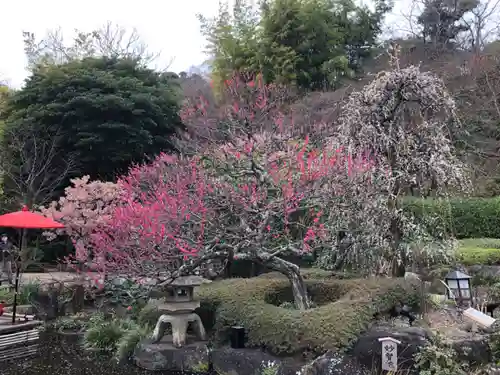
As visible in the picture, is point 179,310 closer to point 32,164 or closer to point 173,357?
point 173,357

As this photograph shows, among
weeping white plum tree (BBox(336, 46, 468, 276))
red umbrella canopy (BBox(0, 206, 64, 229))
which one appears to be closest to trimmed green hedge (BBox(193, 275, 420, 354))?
weeping white plum tree (BBox(336, 46, 468, 276))

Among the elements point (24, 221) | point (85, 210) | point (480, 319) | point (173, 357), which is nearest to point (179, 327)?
point (173, 357)

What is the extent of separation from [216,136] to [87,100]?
4.17 metres

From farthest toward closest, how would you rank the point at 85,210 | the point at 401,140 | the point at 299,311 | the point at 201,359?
the point at 85,210 → the point at 401,140 → the point at 201,359 → the point at 299,311

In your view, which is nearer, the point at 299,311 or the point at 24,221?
the point at 299,311

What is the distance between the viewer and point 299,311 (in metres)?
5.35

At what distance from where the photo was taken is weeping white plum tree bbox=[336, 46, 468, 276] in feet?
23.6

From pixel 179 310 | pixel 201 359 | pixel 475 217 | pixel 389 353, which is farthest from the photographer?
pixel 475 217

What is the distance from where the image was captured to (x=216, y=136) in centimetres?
1284

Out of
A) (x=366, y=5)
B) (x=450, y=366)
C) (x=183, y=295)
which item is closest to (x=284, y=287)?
(x=183, y=295)

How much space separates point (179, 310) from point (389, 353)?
2.53 meters

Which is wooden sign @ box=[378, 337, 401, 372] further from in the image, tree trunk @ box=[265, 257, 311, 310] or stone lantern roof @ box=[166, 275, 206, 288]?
stone lantern roof @ box=[166, 275, 206, 288]

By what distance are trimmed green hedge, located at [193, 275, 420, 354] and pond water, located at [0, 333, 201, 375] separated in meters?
1.04

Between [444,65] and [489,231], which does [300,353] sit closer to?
[489,231]
